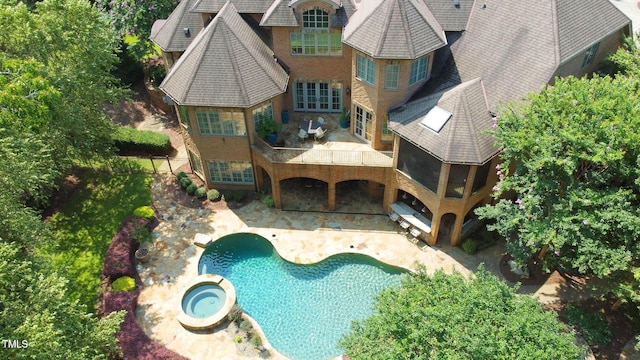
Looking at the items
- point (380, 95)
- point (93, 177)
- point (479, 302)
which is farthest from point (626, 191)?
point (93, 177)

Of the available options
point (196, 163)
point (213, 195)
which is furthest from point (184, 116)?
point (213, 195)

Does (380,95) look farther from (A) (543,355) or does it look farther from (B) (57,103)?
(B) (57,103)

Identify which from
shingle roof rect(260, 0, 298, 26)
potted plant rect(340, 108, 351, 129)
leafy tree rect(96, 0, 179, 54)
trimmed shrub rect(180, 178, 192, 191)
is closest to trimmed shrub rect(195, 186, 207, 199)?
trimmed shrub rect(180, 178, 192, 191)

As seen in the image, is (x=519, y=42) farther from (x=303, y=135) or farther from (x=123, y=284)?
(x=123, y=284)

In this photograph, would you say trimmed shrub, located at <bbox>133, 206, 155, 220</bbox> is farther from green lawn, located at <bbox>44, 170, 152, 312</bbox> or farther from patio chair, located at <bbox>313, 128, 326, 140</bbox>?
patio chair, located at <bbox>313, 128, 326, 140</bbox>

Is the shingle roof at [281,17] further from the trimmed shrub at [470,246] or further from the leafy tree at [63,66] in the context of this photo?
the trimmed shrub at [470,246]

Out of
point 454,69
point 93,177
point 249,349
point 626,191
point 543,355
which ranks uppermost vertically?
point 454,69
